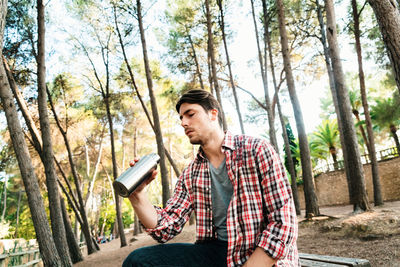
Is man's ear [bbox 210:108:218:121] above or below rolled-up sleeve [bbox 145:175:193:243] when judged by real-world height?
above

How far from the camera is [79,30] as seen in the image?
490 inches

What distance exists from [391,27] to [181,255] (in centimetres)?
330

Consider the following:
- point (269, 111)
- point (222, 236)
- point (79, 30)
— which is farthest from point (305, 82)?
point (222, 236)

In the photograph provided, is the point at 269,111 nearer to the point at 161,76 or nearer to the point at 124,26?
the point at 161,76

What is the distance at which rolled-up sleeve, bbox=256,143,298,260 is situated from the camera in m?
1.15

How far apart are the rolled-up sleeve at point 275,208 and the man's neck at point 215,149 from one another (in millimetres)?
273

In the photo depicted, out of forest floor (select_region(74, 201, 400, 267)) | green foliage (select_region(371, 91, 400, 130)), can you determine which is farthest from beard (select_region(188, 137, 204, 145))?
green foliage (select_region(371, 91, 400, 130))

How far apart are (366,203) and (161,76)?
10.6 metres

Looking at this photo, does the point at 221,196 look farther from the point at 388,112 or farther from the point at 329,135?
the point at 329,135

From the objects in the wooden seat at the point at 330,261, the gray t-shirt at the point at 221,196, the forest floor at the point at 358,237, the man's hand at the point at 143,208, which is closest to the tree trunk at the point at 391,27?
the wooden seat at the point at 330,261

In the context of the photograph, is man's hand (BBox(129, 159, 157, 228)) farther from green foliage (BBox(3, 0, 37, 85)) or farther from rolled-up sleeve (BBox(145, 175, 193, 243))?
green foliage (BBox(3, 0, 37, 85))

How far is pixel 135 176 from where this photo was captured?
4.89ft

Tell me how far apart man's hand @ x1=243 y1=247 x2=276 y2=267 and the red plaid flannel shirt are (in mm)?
21

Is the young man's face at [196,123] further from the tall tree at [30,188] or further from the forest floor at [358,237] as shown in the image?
the tall tree at [30,188]
